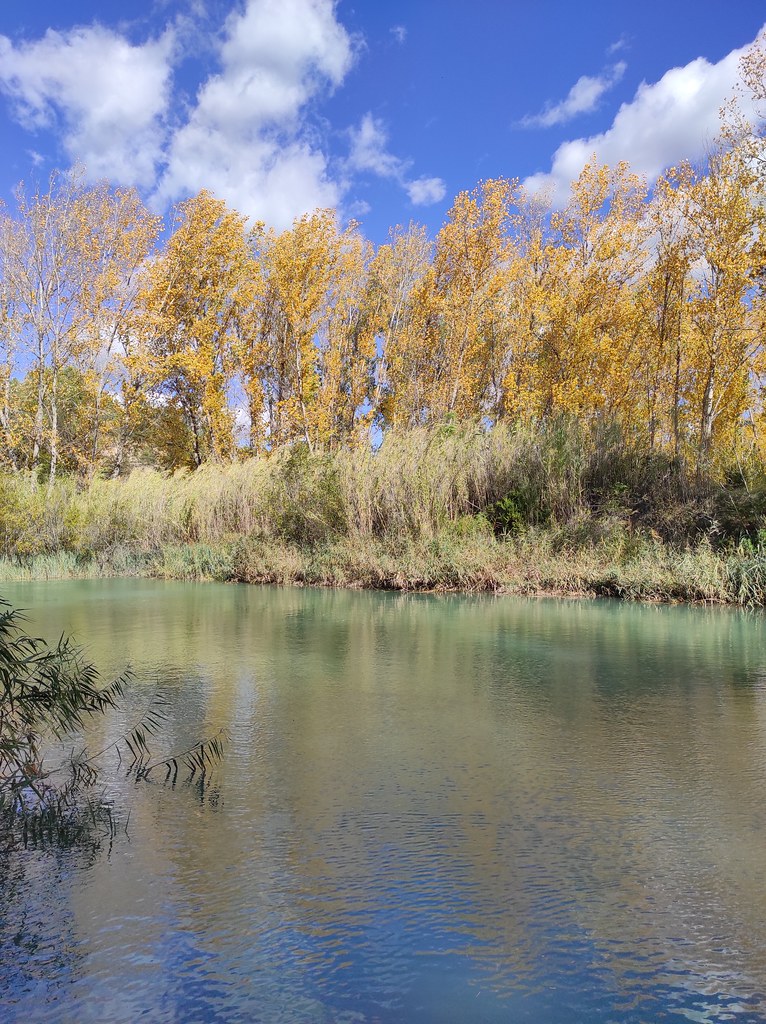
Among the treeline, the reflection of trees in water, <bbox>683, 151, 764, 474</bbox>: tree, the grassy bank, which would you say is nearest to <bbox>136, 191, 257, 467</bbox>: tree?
the treeline

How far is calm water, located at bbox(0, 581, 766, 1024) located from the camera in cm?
214

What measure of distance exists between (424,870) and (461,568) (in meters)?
10.8

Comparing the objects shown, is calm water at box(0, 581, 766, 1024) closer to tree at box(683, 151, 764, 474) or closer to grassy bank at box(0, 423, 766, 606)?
grassy bank at box(0, 423, 766, 606)

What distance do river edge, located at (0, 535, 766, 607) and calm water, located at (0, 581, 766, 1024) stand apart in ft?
21.0

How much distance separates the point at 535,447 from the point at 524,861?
13.3 metres

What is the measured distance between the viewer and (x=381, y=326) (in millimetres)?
28672

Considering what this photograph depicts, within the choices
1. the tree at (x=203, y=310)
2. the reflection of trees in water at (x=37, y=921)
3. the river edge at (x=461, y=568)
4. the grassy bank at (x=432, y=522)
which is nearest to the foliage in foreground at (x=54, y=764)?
the reflection of trees in water at (x=37, y=921)

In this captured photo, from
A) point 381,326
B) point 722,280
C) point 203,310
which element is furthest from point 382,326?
point 722,280

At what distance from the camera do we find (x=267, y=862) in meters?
2.90

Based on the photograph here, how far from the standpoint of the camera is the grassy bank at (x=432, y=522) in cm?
1316

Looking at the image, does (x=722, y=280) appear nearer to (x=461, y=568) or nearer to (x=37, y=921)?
(x=461, y=568)

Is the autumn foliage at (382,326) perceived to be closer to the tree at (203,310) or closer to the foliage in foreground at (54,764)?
the tree at (203,310)

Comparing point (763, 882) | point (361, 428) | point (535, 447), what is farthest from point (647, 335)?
point (763, 882)

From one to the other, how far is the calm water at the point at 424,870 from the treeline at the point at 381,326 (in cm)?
1227
